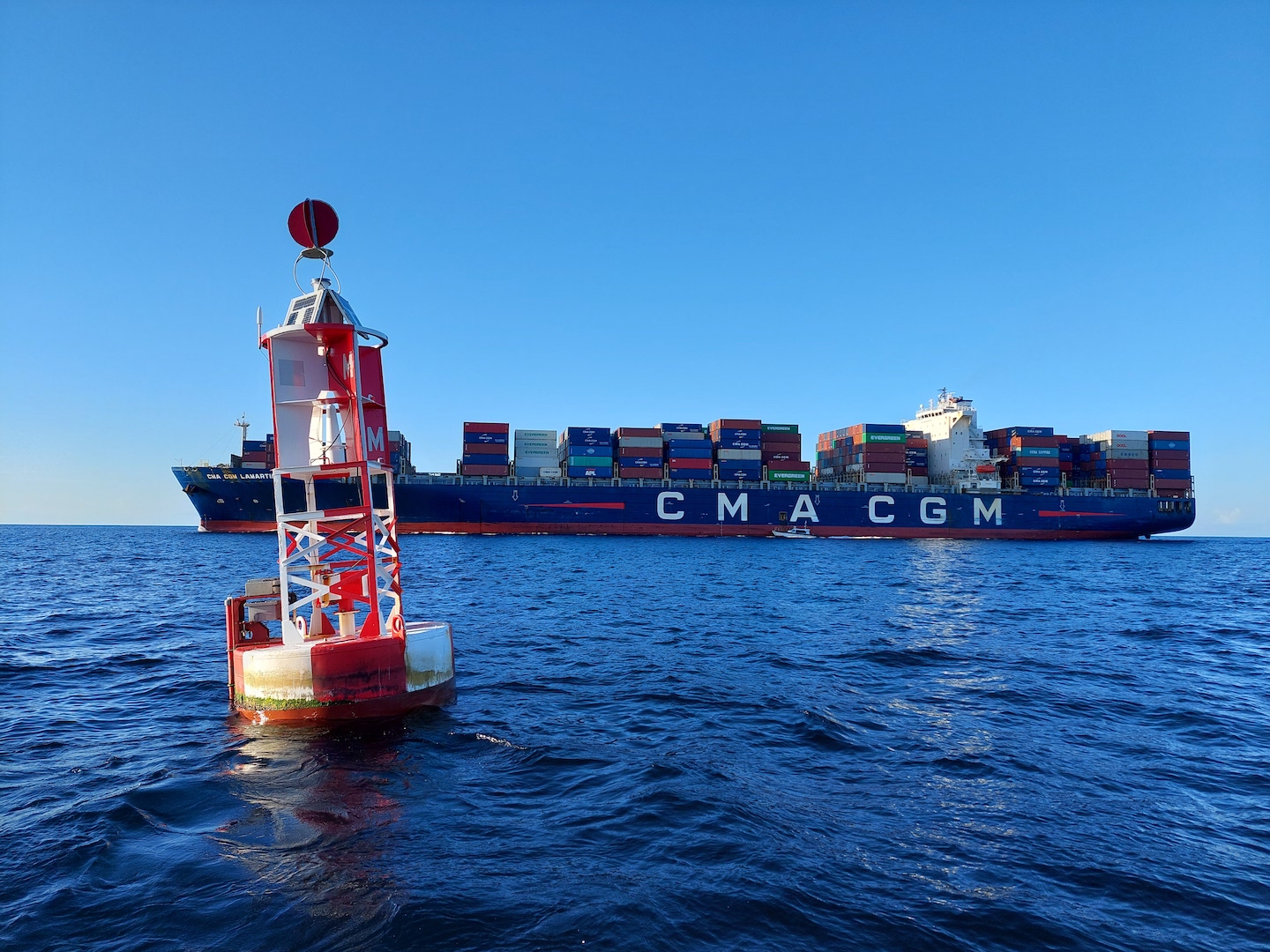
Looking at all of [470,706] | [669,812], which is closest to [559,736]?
[470,706]

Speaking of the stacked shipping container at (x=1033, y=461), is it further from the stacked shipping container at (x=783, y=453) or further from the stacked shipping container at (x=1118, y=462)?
the stacked shipping container at (x=783, y=453)

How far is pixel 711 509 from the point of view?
62.0 meters

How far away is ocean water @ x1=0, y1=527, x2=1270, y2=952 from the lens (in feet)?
15.8

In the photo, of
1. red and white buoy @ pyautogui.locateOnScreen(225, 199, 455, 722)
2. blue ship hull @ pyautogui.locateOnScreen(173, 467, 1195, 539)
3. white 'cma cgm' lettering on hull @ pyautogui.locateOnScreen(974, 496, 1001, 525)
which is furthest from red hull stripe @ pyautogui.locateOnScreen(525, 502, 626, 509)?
red and white buoy @ pyautogui.locateOnScreen(225, 199, 455, 722)

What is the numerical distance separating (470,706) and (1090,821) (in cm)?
836

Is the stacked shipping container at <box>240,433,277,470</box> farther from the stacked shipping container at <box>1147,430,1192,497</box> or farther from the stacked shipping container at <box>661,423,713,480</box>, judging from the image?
the stacked shipping container at <box>1147,430,1192,497</box>

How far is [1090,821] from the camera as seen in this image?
6.49 meters

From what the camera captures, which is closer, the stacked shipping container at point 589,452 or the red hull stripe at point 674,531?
the red hull stripe at point 674,531

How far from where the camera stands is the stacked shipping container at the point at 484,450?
61219 millimetres

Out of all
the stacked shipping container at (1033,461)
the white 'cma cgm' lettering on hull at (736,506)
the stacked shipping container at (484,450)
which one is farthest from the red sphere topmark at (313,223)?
the stacked shipping container at (1033,461)

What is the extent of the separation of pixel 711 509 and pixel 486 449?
22.8m

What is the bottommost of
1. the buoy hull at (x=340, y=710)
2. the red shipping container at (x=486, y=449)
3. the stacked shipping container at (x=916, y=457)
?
the buoy hull at (x=340, y=710)

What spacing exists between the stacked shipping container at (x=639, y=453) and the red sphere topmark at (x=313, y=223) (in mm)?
53347

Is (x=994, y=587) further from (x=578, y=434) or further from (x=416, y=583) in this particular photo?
(x=578, y=434)
